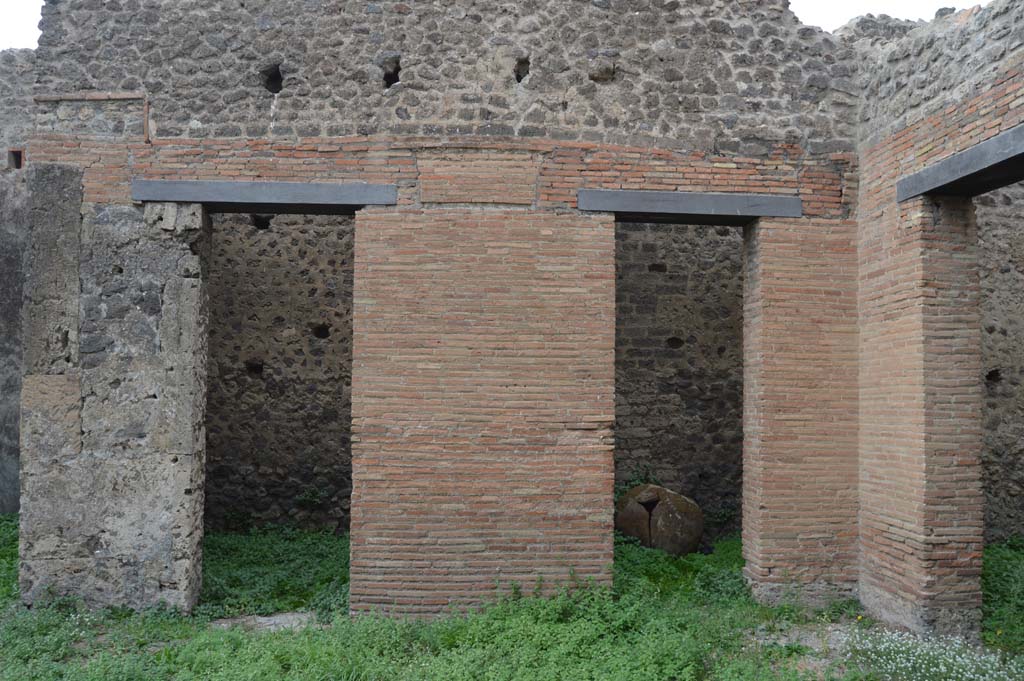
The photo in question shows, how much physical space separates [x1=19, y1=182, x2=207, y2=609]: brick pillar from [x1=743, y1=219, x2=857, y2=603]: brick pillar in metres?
4.69

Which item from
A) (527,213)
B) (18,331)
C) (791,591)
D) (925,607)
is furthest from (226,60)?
(925,607)

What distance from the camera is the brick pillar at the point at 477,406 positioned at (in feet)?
20.2

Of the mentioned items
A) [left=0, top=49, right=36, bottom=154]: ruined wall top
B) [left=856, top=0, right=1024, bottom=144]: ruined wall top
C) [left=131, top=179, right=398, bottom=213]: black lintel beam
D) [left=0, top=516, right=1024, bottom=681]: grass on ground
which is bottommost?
[left=0, top=516, right=1024, bottom=681]: grass on ground

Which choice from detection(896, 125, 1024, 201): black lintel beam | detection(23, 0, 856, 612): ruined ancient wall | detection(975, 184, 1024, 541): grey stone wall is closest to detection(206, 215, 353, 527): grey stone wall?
detection(23, 0, 856, 612): ruined ancient wall

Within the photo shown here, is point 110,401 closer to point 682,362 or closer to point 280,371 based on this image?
point 280,371

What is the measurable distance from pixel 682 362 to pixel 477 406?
381 centimetres

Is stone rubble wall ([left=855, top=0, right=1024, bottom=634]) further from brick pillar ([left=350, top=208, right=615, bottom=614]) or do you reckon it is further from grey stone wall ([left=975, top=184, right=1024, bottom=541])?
grey stone wall ([left=975, top=184, right=1024, bottom=541])

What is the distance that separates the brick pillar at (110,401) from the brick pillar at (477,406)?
1426 mm

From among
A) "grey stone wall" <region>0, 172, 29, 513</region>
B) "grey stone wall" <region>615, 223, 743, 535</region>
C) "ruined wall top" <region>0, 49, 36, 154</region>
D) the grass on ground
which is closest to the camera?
the grass on ground

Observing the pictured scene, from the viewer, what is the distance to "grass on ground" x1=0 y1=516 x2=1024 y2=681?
5.00 metres

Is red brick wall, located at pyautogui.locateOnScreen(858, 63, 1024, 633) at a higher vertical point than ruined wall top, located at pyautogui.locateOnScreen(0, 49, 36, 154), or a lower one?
lower

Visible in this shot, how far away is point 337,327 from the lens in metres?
9.02

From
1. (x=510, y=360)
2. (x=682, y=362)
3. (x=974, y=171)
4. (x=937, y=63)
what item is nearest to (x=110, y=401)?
(x=510, y=360)

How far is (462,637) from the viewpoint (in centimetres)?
555
